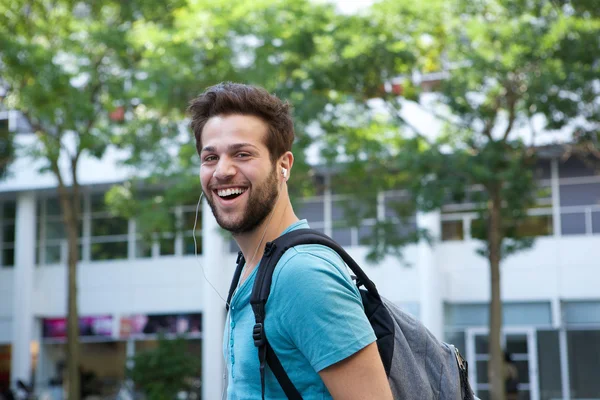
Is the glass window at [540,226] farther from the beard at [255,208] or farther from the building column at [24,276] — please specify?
the beard at [255,208]

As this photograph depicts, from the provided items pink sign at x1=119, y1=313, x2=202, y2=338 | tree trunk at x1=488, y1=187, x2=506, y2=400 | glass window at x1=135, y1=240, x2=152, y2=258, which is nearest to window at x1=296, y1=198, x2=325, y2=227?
pink sign at x1=119, y1=313, x2=202, y2=338

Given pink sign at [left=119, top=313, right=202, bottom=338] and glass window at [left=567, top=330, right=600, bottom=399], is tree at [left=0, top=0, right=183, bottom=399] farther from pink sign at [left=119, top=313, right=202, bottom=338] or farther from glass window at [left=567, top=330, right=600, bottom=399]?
glass window at [left=567, top=330, right=600, bottom=399]

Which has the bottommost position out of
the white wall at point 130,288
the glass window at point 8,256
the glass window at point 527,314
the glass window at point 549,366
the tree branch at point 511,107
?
the glass window at point 549,366

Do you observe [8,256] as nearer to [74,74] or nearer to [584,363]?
[74,74]

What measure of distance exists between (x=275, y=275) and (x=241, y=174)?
36 cm

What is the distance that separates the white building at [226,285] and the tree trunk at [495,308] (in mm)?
3261

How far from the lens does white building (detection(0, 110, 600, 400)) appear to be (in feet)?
88.0

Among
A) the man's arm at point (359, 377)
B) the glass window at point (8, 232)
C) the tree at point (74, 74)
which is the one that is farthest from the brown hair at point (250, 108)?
the glass window at point (8, 232)

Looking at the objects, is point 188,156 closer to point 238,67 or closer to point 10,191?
point 238,67

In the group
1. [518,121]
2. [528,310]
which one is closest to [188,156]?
[518,121]

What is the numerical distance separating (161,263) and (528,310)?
506 inches

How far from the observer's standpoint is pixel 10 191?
33.1m

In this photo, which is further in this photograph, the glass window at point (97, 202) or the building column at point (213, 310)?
the glass window at point (97, 202)

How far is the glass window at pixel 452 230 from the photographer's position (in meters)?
28.7
